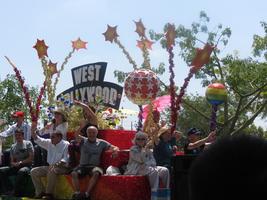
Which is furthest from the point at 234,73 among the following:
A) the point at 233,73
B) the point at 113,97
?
the point at 113,97

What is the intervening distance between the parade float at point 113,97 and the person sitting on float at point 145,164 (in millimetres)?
113

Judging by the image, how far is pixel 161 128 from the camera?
29.0 ft

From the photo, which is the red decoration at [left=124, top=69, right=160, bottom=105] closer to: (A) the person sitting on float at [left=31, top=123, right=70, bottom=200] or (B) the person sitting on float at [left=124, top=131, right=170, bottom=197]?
(A) the person sitting on float at [left=31, top=123, right=70, bottom=200]

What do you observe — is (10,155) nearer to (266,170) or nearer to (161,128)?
(161,128)

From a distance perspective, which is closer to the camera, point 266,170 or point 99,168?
point 266,170

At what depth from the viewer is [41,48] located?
36.7ft

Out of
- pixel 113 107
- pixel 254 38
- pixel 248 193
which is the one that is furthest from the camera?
pixel 254 38

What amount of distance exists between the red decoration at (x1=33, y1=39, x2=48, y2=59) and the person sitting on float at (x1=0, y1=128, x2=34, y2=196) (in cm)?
195

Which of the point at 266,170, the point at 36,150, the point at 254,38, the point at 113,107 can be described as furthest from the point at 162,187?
the point at 254,38

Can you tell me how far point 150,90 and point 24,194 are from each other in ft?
8.48

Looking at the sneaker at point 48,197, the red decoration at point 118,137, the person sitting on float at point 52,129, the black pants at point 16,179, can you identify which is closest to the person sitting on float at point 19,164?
the black pants at point 16,179

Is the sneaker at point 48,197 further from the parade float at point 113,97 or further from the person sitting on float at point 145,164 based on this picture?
the person sitting on float at point 145,164

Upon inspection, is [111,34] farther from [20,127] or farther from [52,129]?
[20,127]

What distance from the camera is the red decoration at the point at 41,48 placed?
1109 centimetres
